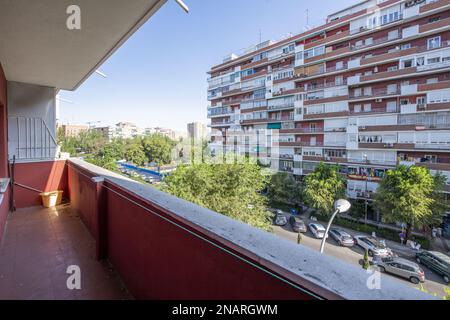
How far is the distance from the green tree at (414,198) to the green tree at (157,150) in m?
24.7

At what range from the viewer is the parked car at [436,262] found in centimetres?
789

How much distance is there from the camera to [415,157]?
1252 cm

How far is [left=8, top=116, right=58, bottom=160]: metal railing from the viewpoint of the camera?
4531 mm

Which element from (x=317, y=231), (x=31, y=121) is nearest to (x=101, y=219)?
(x=31, y=121)

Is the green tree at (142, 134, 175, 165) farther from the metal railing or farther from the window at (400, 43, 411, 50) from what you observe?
the metal railing

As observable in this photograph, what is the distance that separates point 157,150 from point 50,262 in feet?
94.0

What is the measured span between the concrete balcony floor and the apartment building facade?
14533 mm

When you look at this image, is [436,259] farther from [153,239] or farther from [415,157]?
[153,239]

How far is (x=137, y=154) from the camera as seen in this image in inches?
1156

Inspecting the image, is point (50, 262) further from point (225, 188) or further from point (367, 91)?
point (367, 91)

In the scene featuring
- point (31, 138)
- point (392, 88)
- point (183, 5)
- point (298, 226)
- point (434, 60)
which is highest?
Result: point (434, 60)

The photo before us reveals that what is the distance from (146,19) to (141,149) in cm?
2989

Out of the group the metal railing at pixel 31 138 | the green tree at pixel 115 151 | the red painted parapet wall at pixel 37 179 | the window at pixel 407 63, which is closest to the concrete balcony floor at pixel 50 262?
the red painted parapet wall at pixel 37 179

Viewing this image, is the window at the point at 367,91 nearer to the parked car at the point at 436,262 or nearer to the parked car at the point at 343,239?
the parked car at the point at 343,239
